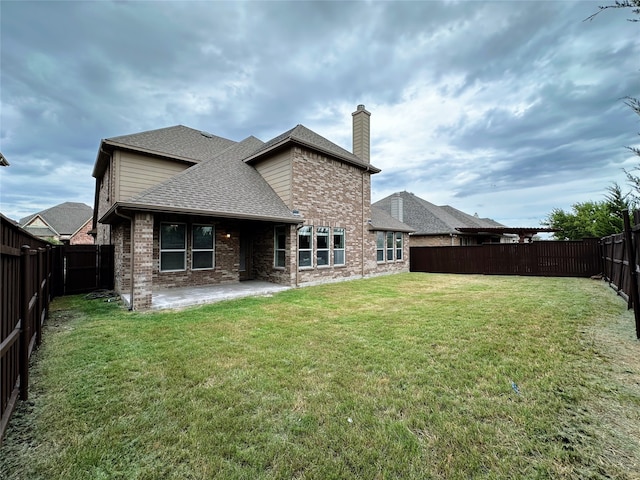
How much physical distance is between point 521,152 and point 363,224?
15276 mm

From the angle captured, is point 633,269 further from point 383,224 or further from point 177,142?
point 177,142

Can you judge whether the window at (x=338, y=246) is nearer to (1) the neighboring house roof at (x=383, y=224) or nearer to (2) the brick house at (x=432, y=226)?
(1) the neighboring house roof at (x=383, y=224)

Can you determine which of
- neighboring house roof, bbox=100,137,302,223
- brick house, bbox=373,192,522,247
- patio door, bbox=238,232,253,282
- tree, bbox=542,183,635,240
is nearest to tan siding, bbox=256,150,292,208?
neighboring house roof, bbox=100,137,302,223

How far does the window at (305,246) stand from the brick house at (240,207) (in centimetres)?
4

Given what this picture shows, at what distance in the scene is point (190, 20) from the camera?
918 cm

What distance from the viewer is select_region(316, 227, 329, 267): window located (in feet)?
38.7

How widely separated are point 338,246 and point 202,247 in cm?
598

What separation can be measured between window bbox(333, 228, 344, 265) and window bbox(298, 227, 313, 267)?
1526 millimetres

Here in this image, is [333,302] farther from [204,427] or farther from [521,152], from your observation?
[521,152]

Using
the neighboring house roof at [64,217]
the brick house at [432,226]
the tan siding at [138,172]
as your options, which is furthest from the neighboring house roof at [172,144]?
the neighboring house roof at [64,217]

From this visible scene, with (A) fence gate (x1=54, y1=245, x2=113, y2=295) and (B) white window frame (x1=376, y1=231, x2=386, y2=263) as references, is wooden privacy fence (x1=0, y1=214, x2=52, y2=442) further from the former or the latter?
(B) white window frame (x1=376, y1=231, x2=386, y2=263)

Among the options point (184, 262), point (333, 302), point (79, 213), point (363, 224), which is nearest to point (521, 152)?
point (363, 224)

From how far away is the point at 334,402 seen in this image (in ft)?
8.95

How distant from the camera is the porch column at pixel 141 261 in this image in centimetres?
696
